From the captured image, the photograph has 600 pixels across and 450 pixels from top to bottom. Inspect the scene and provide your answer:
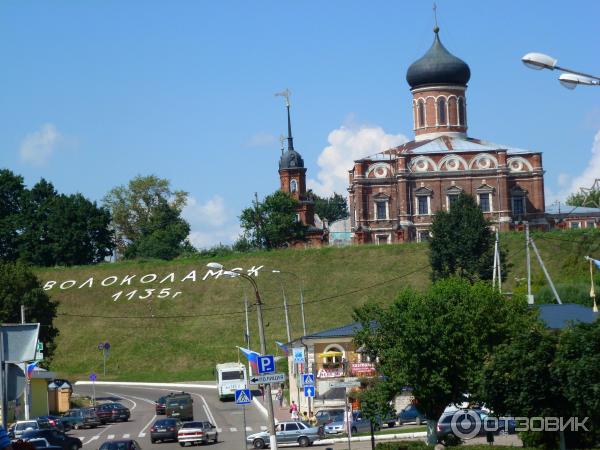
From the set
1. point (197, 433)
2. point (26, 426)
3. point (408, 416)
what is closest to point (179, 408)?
point (26, 426)

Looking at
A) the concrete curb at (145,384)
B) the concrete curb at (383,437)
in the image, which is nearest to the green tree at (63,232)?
the concrete curb at (145,384)

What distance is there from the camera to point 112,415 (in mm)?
57906

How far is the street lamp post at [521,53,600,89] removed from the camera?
14.7 meters

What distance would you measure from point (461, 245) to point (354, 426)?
149ft

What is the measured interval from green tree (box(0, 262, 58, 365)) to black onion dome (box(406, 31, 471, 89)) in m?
46.9

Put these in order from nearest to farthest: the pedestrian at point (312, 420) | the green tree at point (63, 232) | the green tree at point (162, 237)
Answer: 1. the pedestrian at point (312, 420)
2. the green tree at point (63, 232)
3. the green tree at point (162, 237)

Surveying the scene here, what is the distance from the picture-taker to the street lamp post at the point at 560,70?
14.7 meters

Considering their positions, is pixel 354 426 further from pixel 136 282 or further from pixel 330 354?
pixel 136 282

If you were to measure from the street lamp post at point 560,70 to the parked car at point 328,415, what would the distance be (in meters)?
36.9

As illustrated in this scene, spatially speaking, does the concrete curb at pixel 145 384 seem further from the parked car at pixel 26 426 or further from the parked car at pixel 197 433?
the parked car at pixel 197 433

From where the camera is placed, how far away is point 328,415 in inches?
2052

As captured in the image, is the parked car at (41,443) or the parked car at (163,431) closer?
the parked car at (41,443)

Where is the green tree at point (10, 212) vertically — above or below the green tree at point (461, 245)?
above

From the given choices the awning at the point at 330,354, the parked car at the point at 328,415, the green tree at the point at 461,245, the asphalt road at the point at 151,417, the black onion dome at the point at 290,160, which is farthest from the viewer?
the black onion dome at the point at 290,160
